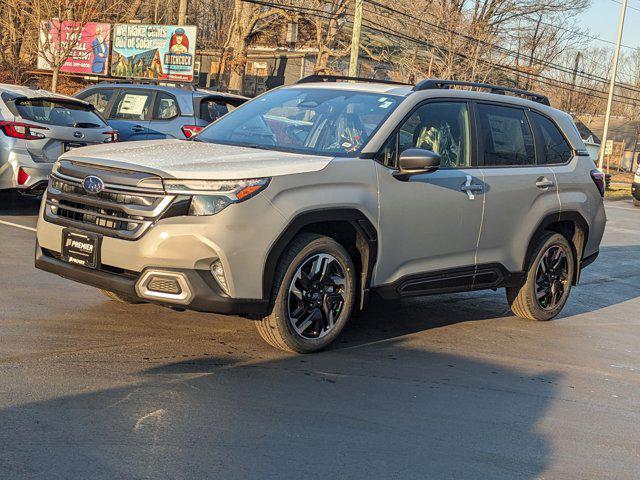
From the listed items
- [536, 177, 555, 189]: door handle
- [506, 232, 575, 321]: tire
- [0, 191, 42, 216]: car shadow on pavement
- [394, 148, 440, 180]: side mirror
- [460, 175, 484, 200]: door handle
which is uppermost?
[394, 148, 440, 180]: side mirror

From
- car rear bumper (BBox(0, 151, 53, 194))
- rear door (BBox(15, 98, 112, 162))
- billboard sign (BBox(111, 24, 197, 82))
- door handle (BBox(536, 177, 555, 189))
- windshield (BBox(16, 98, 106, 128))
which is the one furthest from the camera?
billboard sign (BBox(111, 24, 197, 82))

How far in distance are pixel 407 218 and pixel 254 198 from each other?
1391 millimetres

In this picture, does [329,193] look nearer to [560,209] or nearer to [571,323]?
[560,209]

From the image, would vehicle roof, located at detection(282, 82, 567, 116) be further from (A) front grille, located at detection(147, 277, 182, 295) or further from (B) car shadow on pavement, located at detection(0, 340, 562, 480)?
(A) front grille, located at detection(147, 277, 182, 295)

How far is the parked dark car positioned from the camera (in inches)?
544

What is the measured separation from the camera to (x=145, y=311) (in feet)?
22.7

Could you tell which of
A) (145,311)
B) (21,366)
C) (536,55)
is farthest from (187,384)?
(536,55)

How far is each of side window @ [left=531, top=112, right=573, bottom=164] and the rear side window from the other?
22.2ft

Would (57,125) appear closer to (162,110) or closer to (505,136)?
(162,110)

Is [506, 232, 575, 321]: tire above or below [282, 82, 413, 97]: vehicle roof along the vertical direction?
below

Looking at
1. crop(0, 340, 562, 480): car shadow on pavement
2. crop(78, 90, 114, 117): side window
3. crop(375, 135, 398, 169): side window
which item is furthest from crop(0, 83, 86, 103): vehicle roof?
crop(0, 340, 562, 480): car shadow on pavement

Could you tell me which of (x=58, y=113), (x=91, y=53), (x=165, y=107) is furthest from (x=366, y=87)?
(x=91, y=53)

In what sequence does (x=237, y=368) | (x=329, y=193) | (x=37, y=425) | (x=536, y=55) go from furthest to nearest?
1. (x=536, y=55)
2. (x=329, y=193)
3. (x=237, y=368)
4. (x=37, y=425)

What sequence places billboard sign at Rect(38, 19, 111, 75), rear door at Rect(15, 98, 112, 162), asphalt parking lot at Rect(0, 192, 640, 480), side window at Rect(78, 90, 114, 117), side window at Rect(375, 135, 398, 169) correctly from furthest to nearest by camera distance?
billboard sign at Rect(38, 19, 111, 75)
side window at Rect(78, 90, 114, 117)
rear door at Rect(15, 98, 112, 162)
side window at Rect(375, 135, 398, 169)
asphalt parking lot at Rect(0, 192, 640, 480)
